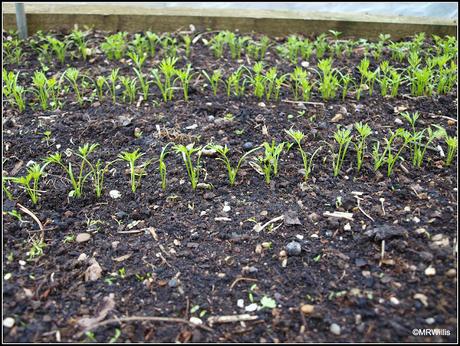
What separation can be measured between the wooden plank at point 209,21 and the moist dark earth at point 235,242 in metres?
1.18

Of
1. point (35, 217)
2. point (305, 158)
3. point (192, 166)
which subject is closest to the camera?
point (35, 217)

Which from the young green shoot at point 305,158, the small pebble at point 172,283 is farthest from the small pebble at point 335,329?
the young green shoot at point 305,158

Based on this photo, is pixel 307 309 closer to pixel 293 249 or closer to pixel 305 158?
pixel 293 249

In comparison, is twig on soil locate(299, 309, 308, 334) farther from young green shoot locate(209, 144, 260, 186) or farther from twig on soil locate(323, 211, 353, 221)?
young green shoot locate(209, 144, 260, 186)

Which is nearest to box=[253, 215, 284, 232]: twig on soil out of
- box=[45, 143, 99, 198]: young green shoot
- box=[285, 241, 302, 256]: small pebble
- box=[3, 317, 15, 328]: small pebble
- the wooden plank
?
box=[285, 241, 302, 256]: small pebble

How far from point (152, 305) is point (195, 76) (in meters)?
1.89

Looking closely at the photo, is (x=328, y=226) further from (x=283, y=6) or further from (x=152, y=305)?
(x=283, y=6)

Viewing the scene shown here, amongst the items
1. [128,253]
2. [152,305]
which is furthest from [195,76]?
[152,305]

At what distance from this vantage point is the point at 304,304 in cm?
182

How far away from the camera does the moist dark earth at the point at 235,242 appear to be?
176 centimetres

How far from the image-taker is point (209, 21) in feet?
12.9

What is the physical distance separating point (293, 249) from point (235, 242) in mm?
247

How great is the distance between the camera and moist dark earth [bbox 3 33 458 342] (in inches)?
69.4

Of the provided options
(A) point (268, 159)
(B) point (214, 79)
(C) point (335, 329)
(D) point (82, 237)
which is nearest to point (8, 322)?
(D) point (82, 237)
